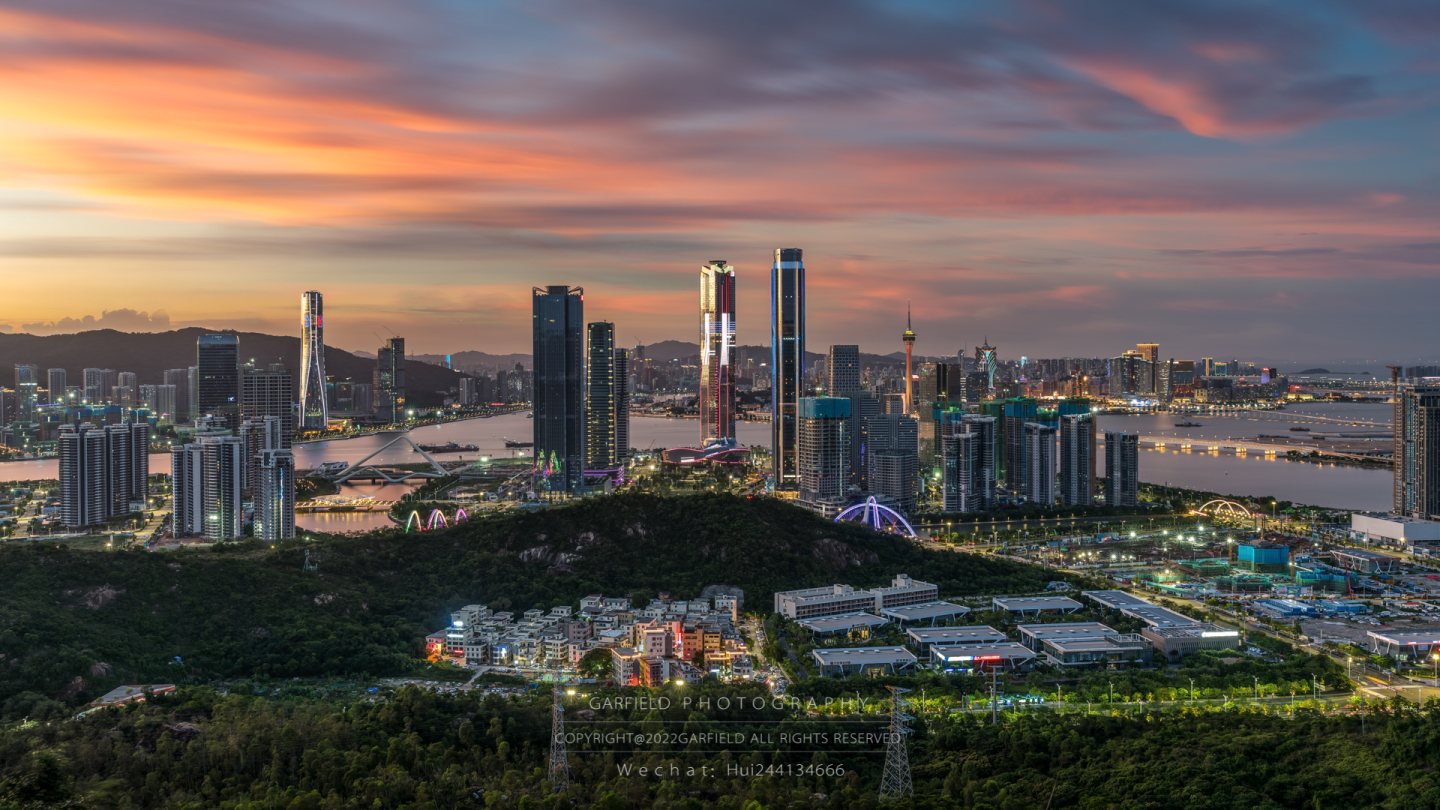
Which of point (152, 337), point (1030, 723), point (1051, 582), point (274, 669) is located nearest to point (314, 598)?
point (274, 669)

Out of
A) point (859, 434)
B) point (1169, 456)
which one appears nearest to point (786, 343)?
point (859, 434)

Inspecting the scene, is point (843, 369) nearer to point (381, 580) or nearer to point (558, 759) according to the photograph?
point (381, 580)

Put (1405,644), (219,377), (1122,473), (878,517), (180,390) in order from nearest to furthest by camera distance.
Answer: (1405,644) → (878,517) → (1122,473) → (219,377) → (180,390)

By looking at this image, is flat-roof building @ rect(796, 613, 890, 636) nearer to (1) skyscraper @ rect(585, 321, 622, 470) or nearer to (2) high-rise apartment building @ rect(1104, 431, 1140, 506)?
(2) high-rise apartment building @ rect(1104, 431, 1140, 506)

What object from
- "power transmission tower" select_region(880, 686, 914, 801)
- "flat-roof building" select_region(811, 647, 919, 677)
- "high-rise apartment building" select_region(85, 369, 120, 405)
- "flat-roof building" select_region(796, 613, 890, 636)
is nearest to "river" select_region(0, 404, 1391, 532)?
"high-rise apartment building" select_region(85, 369, 120, 405)

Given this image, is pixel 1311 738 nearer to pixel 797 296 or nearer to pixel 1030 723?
pixel 1030 723

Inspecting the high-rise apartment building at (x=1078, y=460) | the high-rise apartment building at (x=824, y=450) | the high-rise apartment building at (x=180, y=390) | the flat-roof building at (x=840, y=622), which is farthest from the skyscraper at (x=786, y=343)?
the high-rise apartment building at (x=180, y=390)
